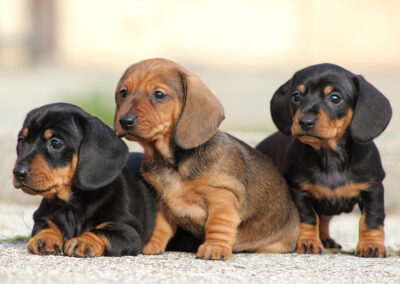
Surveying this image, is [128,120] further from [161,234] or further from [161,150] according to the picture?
[161,234]

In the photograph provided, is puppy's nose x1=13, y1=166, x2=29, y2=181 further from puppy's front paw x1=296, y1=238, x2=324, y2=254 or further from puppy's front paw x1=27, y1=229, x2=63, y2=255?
puppy's front paw x1=296, y1=238, x2=324, y2=254

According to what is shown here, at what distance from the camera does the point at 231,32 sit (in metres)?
18.1

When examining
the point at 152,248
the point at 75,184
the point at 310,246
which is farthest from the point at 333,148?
the point at 75,184

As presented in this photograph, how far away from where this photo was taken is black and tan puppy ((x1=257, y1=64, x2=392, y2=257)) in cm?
571

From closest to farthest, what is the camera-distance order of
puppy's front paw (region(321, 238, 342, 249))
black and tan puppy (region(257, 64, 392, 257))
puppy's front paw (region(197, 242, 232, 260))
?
puppy's front paw (region(197, 242, 232, 260))
black and tan puppy (region(257, 64, 392, 257))
puppy's front paw (region(321, 238, 342, 249))

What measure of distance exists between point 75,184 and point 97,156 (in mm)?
255

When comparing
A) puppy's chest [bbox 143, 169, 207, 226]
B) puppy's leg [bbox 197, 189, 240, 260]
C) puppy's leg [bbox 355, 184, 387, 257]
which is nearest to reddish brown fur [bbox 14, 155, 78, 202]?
puppy's chest [bbox 143, 169, 207, 226]

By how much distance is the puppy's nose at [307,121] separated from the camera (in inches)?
219

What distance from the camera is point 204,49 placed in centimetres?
1809

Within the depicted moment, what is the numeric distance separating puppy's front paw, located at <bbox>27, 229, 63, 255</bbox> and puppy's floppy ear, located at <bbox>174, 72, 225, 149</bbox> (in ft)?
3.62

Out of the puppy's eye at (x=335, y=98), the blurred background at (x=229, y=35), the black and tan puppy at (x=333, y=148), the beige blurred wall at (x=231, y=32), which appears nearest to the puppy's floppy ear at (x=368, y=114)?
the black and tan puppy at (x=333, y=148)

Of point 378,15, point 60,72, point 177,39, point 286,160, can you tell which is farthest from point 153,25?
point 286,160

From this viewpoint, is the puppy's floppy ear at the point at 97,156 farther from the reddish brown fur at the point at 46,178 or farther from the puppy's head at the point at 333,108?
the puppy's head at the point at 333,108

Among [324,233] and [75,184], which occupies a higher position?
[75,184]
